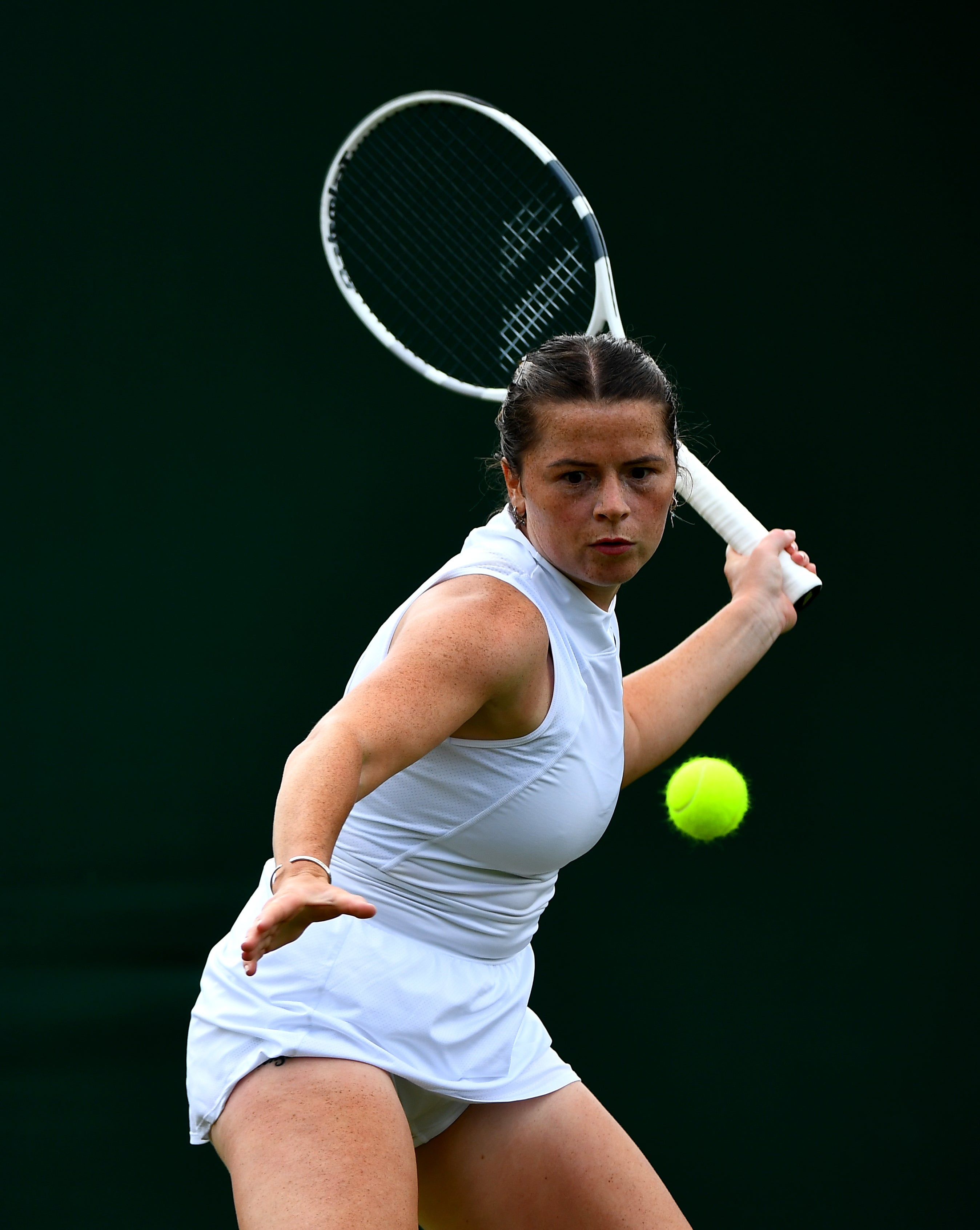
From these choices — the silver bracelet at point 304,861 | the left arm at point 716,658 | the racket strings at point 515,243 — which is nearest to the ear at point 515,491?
the left arm at point 716,658

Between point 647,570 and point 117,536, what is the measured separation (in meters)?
1.01

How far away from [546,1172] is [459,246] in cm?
151

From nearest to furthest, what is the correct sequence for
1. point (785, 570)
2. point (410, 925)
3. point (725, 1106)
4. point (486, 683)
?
point (486, 683), point (410, 925), point (785, 570), point (725, 1106)

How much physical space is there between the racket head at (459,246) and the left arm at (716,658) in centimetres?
65

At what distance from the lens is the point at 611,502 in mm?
1297

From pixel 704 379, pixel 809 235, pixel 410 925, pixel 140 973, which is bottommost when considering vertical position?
pixel 140 973

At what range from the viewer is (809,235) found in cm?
265

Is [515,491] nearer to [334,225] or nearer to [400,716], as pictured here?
[400,716]

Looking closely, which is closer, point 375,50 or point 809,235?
point 375,50

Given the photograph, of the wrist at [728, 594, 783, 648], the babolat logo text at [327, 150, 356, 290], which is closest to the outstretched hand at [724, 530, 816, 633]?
the wrist at [728, 594, 783, 648]

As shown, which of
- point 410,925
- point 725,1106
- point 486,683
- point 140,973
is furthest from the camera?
point 725,1106

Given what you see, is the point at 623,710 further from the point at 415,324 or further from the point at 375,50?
the point at 375,50

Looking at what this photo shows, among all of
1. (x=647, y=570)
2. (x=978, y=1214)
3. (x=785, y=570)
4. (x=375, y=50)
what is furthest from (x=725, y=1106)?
(x=375, y=50)

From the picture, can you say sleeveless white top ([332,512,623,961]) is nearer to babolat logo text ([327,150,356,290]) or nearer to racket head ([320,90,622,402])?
babolat logo text ([327,150,356,290])
